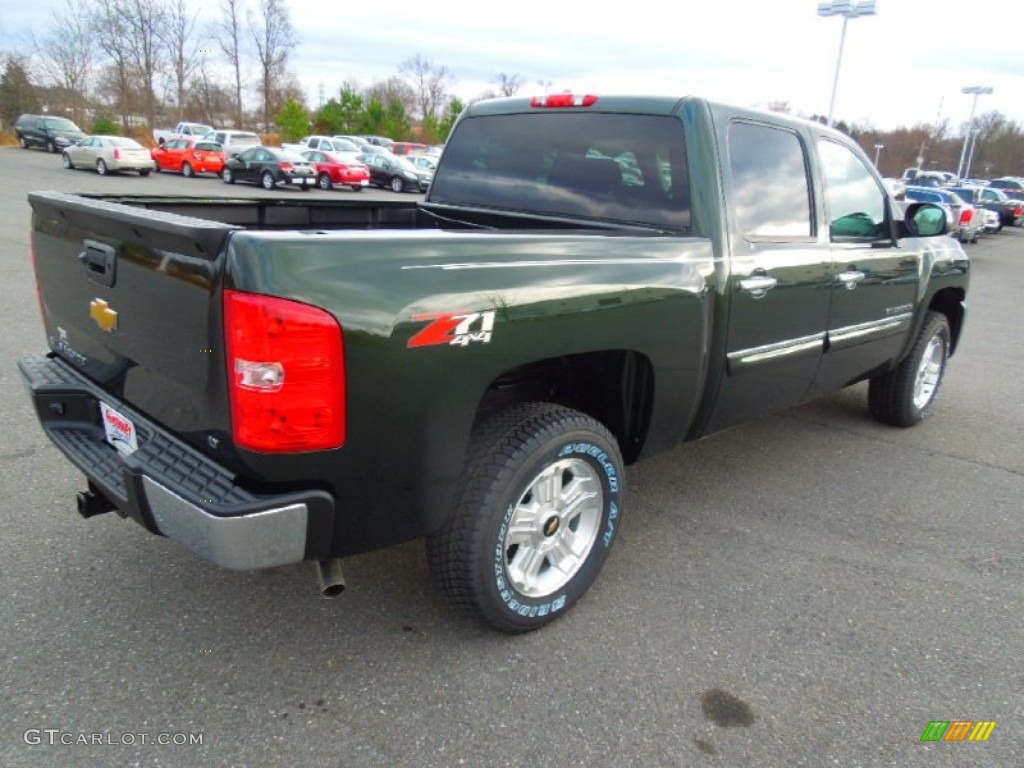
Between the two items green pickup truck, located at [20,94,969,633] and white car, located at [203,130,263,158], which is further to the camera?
white car, located at [203,130,263,158]

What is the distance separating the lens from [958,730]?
7.86ft

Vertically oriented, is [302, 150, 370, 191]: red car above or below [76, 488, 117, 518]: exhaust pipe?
above

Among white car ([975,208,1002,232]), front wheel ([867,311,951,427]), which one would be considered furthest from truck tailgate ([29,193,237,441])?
white car ([975,208,1002,232])

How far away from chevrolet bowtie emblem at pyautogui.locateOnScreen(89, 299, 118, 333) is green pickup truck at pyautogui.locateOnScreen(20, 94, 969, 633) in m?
0.03

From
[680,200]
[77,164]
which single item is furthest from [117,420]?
[77,164]

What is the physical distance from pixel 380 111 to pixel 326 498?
60.1 m

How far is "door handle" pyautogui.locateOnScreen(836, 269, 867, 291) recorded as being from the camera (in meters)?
3.84

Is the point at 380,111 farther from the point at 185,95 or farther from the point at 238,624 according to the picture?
the point at 238,624

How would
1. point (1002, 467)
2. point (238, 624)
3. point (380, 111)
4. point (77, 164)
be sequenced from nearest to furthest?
point (238, 624), point (1002, 467), point (77, 164), point (380, 111)

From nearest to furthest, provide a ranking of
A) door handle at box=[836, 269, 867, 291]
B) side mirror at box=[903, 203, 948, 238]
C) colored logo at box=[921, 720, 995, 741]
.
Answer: colored logo at box=[921, 720, 995, 741], door handle at box=[836, 269, 867, 291], side mirror at box=[903, 203, 948, 238]

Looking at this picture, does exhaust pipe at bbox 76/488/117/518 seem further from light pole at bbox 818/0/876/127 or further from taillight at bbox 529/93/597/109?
light pole at bbox 818/0/876/127

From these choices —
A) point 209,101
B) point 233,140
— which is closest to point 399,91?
point 209,101

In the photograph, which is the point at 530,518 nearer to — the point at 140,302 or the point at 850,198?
the point at 140,302

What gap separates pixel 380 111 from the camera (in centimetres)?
5747
